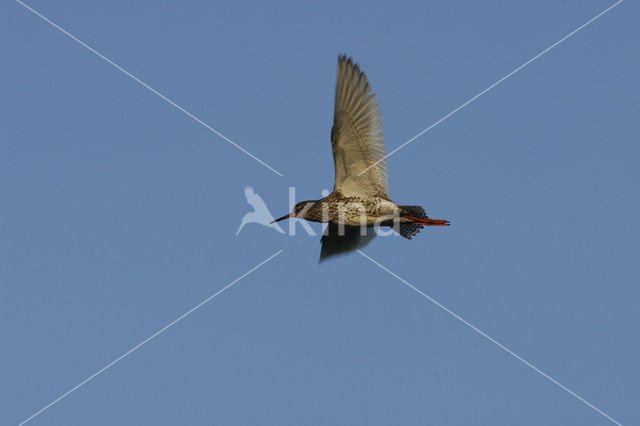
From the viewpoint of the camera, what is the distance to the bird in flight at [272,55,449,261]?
58.8 ft

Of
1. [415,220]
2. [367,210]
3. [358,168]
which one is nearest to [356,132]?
[358,168]

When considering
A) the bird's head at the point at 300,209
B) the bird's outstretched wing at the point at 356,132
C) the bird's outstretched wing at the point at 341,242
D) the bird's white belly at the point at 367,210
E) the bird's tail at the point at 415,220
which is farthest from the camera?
the bird's outstretched wing at the point at 341,242

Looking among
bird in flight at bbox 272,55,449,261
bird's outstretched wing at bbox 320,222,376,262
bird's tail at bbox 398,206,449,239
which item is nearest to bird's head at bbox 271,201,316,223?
bird in flight at bbox 272,55,449,261

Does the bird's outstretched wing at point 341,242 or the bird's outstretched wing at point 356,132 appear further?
the bird's outstretched wing at point 341,242

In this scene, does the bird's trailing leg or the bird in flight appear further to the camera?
the bird's trailing leg

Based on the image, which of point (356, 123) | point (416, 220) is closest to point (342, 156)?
point (356, 123)

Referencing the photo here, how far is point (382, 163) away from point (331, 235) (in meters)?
2.30

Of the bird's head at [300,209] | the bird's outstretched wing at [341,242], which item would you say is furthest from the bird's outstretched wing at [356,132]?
the bird's outstretched wing at [341,242]

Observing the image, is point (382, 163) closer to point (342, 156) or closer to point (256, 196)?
point (342, 156)

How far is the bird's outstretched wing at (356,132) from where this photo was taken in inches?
705

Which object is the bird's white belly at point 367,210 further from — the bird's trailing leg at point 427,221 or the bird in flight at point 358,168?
the bird's trailing leg at point 427,221

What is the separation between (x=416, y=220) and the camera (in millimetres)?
18469

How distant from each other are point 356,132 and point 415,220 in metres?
2.01

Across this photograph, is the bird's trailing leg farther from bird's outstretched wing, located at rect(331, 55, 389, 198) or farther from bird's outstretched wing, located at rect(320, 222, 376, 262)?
bird's outstretched wing, located at rect(320, 222, 376, 262)
